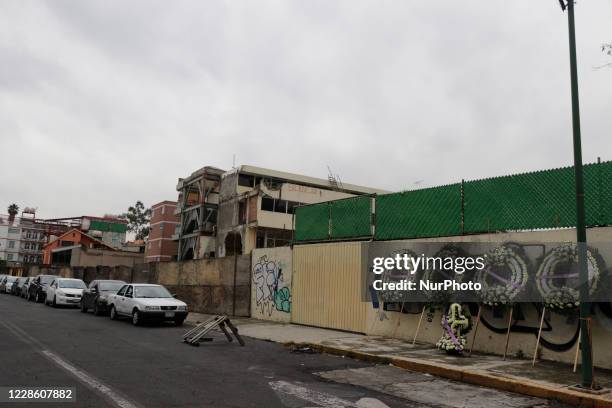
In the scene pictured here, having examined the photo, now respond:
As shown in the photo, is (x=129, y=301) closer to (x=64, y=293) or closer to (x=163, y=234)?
(x=64, y=293)

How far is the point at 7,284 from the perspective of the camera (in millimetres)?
41094

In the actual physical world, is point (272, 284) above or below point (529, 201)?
below

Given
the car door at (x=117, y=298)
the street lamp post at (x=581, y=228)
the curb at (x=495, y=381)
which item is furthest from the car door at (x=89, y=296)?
the street lamp post at (x=581, y=228)

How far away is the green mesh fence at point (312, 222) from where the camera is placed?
1733 centimetres

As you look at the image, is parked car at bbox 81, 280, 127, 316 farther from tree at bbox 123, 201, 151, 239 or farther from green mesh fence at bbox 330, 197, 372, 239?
tree at bbox 123, 201, 151, 239

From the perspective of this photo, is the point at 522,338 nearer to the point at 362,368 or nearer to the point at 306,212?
the point at 362,368

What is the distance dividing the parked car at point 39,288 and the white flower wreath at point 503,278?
24778 mm

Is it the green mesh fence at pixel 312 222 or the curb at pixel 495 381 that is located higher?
the green mesh fence at pixel 312 222

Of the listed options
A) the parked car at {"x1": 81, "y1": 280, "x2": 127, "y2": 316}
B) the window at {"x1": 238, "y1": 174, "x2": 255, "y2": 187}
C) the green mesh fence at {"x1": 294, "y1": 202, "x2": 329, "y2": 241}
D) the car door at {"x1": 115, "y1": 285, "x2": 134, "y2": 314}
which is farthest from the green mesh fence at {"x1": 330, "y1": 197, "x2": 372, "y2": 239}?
the window at {"x1": 238, "y1": 174, "x2": 255, "y2": 187}

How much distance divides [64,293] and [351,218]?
54.0ft

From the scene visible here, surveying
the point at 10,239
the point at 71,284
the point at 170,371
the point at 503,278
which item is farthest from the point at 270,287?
the point at 10,239

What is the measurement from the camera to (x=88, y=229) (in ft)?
269

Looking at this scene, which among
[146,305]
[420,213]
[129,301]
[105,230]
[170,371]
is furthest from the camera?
[105,230]

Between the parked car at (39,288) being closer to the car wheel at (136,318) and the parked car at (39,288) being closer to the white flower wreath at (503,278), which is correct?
the car wheel at (136,318)
